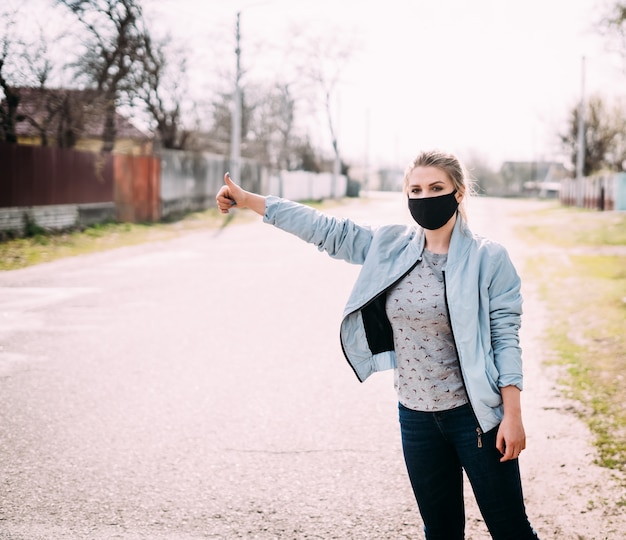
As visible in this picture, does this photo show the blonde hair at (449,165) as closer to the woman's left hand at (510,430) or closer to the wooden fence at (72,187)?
the woman's left hand at (510,430)

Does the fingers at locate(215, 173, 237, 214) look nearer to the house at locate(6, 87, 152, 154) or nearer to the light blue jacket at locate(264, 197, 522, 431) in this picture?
the light blue jacket at locate(264, 197, 522, 431)

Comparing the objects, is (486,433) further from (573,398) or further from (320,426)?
(573,398)

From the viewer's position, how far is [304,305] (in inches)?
401

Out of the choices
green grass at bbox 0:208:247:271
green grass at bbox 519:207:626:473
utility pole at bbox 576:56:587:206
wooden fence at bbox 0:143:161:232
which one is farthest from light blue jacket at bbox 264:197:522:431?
utility pole at bbox 576:56:587:206

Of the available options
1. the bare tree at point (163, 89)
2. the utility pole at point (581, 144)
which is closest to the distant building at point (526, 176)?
the utility pole at point (581, 144)

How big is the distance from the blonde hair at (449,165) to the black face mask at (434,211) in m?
0.06

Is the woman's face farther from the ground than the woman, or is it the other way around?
the woman's face

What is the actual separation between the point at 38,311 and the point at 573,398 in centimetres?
640

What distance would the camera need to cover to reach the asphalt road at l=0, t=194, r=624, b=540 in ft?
12.5

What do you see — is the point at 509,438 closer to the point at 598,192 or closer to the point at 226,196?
the point at 226,196

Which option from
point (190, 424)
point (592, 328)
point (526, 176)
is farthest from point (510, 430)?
point (526, 176)

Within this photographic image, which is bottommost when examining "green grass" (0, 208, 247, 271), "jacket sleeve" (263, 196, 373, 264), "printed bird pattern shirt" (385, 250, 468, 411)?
"green grass" (0, 208, 247, 271)

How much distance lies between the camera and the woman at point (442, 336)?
2.67 meters

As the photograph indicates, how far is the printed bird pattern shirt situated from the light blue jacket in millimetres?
52
